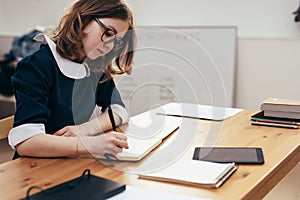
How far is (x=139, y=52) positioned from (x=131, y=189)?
70 cm

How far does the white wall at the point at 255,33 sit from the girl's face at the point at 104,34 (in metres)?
1.72

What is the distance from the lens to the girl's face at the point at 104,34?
1366mm

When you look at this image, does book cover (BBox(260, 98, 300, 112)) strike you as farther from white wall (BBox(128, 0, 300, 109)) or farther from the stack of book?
white wall (BBox(128, 0, 300, 109))

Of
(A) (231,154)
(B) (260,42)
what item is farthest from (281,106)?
(B) (260,42)

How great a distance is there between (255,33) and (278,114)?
1510 millimetres

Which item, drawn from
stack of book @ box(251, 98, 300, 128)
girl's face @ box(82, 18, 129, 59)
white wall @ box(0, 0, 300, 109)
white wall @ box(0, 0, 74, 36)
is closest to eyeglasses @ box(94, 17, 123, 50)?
girl's face @ box(82, 18, 129, 59)

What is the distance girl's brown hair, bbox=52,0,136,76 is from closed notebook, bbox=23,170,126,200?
1.73ft

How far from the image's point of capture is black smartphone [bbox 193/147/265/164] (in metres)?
1.21

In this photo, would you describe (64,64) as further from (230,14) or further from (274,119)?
(230,14)

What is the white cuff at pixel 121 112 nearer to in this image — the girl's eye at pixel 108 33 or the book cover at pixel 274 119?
the girl's eye at pixel 108 33

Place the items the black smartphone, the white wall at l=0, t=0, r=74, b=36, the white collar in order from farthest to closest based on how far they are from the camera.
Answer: the white wall at l=0, t=0, r=74, b=36 → the white collar → the black smartphone

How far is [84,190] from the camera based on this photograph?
0.98m

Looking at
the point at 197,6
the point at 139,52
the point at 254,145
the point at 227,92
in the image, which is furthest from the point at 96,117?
the point at 197,6

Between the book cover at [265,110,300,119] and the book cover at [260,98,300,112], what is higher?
the book cover at [260,98,300,112]
